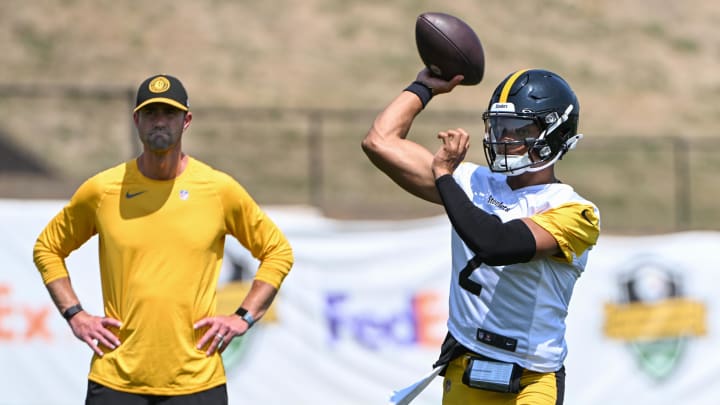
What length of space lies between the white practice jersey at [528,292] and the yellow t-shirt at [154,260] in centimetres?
123

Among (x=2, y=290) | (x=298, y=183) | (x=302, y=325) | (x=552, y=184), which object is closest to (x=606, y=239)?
(x=302, y=325)

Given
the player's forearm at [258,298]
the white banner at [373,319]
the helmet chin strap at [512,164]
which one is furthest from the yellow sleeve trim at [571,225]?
the white banner at [373,319]

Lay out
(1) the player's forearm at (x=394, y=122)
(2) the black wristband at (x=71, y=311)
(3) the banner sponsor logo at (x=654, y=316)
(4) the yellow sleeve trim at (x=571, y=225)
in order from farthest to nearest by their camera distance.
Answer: (3) the banner sponsor logo at (x=654, y=316)
(2) the black wristband at (x=71, y=311)
(1) the player's forearm at (x=394, y=122)
(4) the yellow sleeve trim at (x=571, y=225)

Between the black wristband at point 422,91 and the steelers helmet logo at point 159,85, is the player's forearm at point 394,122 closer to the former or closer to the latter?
the black wristband at point 422,91

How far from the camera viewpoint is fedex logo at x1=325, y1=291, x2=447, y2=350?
9438mm

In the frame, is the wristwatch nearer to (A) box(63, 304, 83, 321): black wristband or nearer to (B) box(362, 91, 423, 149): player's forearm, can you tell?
(A) box(63, 304, 83, 321): black wristband

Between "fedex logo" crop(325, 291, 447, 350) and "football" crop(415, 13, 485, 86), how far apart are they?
4992mm

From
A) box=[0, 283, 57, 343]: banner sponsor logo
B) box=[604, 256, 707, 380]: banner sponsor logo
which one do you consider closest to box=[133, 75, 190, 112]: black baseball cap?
box=[0, 283, 57, 343]: banner sponsor logo

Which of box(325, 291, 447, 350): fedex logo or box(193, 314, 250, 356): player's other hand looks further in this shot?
box(325, 291, 447, 350): fedex logo

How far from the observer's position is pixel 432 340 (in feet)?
31.1

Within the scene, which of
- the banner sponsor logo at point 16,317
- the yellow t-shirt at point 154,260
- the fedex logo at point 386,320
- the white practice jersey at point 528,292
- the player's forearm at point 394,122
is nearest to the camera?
the white practice jersey at point 528,292

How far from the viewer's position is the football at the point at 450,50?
4.58 metres

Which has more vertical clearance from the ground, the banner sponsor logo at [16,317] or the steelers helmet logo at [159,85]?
the steelers helmet logo at [159,85]

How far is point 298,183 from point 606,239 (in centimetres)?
1077
